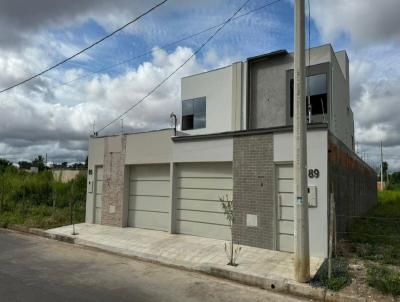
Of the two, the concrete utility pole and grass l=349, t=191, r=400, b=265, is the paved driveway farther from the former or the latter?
grass l=349, t=191, r=400, b=265

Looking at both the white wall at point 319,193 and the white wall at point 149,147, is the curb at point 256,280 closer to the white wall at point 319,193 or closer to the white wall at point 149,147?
the white wall at point 319,193

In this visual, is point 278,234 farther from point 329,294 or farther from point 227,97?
point 227,97

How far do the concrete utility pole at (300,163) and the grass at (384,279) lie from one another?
3.94 feet

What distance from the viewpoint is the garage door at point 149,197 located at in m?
13.5

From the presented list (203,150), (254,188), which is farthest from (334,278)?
(203,150)

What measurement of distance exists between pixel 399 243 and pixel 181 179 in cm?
680

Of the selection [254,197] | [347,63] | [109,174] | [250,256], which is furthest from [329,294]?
[347,63]

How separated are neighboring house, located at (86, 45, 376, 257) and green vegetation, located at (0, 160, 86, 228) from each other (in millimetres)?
1993

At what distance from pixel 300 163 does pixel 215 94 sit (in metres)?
19.0

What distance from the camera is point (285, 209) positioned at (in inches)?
401

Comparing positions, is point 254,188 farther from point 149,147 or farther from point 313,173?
point 149,147

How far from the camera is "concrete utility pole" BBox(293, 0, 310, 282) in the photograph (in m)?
7.43

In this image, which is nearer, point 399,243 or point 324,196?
point 324,196

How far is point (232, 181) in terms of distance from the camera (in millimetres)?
11656
